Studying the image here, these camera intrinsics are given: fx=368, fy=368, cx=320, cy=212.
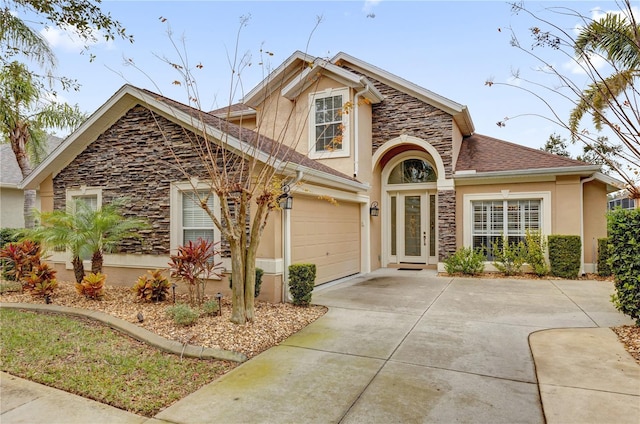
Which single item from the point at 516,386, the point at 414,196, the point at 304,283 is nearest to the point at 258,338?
the point at 304,283

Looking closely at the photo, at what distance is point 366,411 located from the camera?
342 cm

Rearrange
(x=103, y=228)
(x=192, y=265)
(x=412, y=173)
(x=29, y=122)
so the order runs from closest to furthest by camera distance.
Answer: (x=192, y=265) → (x=103, y=228) → (x=412, y=173) → (x=29, y=122)

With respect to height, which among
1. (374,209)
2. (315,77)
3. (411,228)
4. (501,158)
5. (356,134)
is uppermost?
(315,77)

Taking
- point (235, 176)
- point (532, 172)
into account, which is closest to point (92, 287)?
point (235, 176)

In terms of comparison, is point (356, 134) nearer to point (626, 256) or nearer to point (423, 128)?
point (423, 128)

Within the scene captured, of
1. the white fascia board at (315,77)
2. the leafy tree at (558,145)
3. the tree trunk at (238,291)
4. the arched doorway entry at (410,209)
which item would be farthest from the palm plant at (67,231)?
the leafy tree at (558,145)

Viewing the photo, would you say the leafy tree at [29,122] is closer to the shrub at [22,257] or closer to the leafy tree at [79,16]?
the shrub at [22,257]

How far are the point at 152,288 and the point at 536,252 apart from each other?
1038 centimetres

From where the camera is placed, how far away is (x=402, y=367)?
14.4ft

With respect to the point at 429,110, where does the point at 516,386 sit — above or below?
below

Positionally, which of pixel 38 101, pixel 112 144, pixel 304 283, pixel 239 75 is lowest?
pixel 304 283

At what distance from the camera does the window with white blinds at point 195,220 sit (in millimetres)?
8102

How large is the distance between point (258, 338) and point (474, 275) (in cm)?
825

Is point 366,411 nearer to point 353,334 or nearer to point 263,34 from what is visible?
point 353,334
